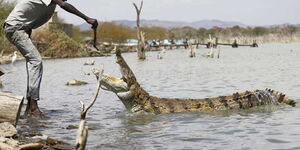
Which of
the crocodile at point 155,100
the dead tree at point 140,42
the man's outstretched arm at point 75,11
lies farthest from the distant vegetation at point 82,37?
the man's outstretched arm at point 75,11

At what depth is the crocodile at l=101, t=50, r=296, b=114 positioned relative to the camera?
1001 cm

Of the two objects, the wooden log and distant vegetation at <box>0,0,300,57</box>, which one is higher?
the wooden log

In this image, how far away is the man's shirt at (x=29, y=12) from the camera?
28.0ft

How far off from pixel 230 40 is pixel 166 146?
431 feet

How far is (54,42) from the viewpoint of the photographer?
6856cm

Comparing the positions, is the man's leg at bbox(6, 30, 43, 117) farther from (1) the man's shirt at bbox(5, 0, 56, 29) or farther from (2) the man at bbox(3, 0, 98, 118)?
(1) the man's shirt at bbox(5, 0, 56, 29)

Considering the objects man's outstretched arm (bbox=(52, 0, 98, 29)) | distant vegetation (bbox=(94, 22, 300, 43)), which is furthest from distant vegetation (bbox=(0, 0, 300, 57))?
man's outstretched arm (bbox=(52, 0, 98, 29))

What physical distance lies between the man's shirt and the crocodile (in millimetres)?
1750

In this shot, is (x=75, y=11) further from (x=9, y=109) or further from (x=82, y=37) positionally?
(x=82, y=37)

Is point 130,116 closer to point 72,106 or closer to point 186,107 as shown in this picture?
point 186,107

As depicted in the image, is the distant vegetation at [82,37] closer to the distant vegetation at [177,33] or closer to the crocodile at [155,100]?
the distant vegetation at [177,33]

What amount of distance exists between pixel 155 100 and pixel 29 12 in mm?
3284

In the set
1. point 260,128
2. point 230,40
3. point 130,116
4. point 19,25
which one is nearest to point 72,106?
point 130,116

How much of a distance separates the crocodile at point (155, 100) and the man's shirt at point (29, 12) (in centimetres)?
175
